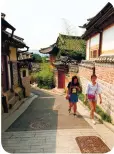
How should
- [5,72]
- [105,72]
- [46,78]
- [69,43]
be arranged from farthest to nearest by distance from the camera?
[46,78] < [69,43] < [5,72] < [105,72]

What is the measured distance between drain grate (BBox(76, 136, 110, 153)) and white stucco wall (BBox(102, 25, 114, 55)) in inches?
171

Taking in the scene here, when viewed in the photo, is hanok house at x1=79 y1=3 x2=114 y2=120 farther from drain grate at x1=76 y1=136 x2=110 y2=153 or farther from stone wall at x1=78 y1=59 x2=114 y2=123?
drain grate at x1=76 y1=136 x2=110 y2=153

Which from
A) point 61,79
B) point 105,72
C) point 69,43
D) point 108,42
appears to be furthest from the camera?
point 69,43

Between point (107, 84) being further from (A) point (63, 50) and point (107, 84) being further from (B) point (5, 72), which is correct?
(A) point (63, 50)

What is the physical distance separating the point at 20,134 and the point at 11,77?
233 inches

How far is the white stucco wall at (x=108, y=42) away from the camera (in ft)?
27.6

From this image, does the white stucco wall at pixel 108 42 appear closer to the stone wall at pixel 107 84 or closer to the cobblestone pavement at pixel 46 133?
the stone wall at pixel 107 84

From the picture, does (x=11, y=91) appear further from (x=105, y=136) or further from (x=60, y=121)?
(x=105, y=136)

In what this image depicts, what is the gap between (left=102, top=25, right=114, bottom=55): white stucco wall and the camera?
840cm

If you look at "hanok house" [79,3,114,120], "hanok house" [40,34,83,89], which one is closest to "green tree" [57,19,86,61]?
"hanok house" [40,34,83,89]

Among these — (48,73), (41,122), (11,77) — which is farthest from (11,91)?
(48,73)

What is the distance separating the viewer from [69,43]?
22969 millimetres

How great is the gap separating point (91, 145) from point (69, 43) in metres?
18.9

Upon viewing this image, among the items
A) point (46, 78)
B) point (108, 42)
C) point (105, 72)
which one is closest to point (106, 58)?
point (105, 72)
